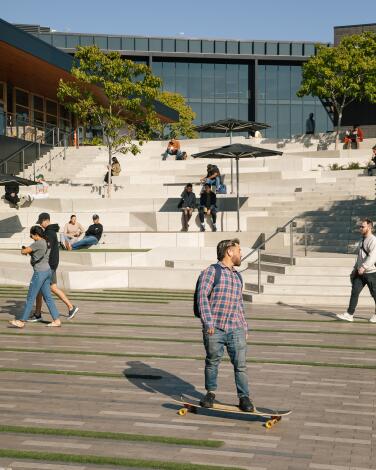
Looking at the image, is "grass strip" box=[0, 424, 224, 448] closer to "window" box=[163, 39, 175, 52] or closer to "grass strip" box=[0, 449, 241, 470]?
"grass strip" box=[0, 449, 241, 470]

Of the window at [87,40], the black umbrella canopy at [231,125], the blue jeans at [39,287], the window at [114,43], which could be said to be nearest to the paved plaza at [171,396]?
the blue jeans at [39,287]

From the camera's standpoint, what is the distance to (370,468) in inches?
251

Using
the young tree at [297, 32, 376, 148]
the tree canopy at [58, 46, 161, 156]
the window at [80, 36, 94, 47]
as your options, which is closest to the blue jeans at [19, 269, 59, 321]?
the tree canopy at [58, 46, 161, 156]

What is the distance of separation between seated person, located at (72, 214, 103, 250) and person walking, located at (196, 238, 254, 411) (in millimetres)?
15507

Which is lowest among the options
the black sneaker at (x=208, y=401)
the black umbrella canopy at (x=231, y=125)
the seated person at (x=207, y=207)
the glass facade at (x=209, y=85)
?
the black sneaker at (x=208, y=401)

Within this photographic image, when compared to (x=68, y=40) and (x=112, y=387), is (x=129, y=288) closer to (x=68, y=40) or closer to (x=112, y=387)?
(x=112, y=387)

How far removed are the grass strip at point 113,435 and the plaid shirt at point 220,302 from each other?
45.8 inches

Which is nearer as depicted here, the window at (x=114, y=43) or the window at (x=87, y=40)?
the window at (x=87, y=40)

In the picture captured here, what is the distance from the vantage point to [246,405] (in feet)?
25.3

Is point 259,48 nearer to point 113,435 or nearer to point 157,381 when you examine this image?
point 157,381

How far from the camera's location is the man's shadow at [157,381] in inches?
353

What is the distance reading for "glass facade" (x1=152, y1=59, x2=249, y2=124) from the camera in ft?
251

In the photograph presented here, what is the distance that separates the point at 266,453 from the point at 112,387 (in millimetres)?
2885

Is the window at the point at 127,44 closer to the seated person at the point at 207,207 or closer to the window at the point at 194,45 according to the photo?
the window at the point at 194,45
